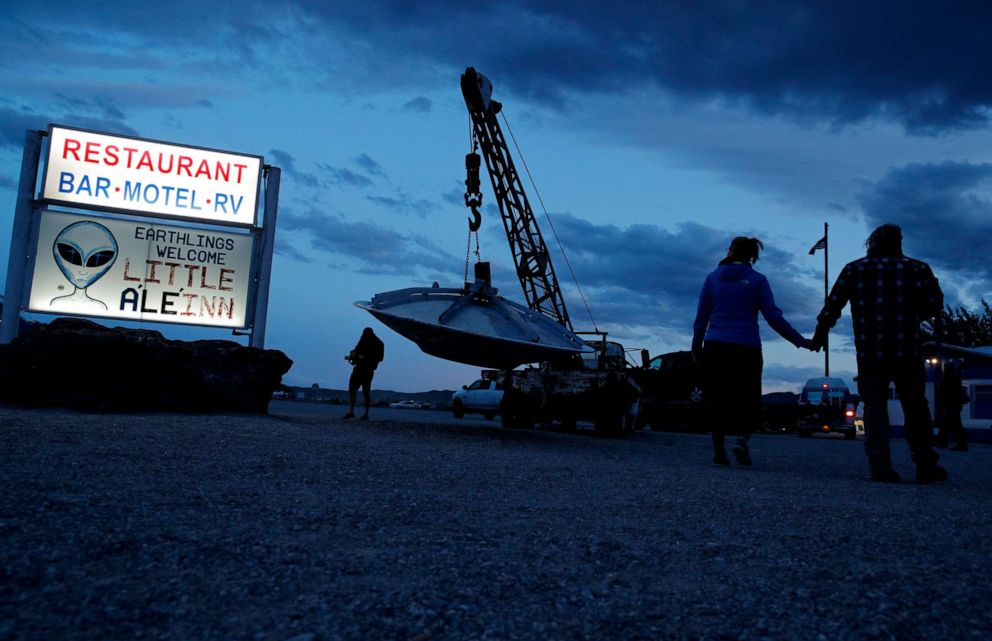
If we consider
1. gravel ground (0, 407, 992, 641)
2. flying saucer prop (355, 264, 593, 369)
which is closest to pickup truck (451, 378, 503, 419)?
flying saucer prop (355, 264, 593, 369)

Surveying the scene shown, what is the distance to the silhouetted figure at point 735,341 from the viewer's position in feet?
20.3

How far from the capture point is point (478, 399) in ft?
80.2

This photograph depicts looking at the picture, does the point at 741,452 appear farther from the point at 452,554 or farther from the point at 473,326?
the point at 452,554

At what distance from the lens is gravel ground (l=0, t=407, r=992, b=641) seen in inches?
71.7

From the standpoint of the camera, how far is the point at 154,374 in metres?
9.79

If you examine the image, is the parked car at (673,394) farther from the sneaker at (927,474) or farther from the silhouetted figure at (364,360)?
the sneaker at (927,474)

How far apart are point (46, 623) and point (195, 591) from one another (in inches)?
14.2

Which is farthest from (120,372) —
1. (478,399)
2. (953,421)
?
(478,399)

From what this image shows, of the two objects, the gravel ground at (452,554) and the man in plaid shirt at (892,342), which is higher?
the man in plaid shirt at (892,342)

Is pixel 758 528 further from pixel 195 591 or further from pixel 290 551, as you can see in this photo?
pixel 195 591


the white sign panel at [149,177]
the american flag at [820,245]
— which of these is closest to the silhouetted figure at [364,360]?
the white sign panel at [149,177]

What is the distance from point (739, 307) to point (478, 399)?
18.6 m

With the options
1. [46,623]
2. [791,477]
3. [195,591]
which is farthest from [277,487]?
[791,477]

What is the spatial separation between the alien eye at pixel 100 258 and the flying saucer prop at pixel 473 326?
17.1ft
